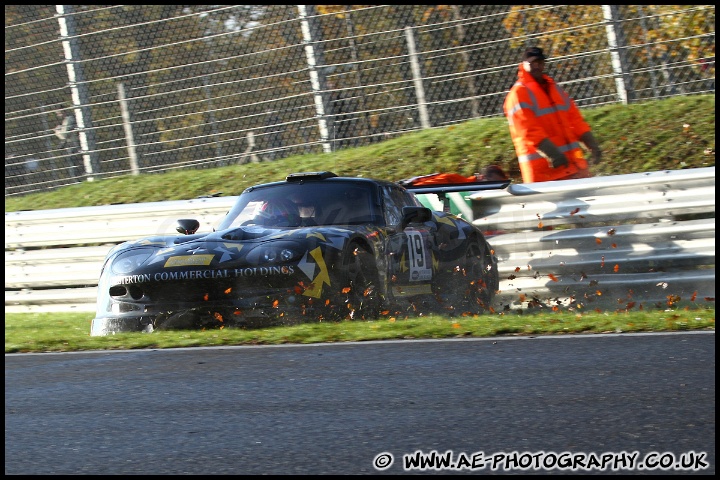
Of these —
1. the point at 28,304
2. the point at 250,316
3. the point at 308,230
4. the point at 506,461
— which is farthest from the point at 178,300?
the point at 506,461

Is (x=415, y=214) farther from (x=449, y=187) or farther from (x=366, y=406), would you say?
(x=366, y=406)

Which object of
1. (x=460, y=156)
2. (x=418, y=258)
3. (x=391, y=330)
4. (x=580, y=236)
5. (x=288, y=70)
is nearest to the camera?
(x=391, y=330)

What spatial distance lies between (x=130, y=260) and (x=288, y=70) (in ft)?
20.4

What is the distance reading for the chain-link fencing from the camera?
13.3m

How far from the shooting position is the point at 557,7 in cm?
1370

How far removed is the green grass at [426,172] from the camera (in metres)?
7.60

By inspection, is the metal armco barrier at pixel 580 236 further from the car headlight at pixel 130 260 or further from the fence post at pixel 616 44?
the fence post at pixel 616 44

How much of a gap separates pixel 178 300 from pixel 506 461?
4.76 m

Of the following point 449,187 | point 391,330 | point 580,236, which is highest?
point 449,187

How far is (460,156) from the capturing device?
13609 mm

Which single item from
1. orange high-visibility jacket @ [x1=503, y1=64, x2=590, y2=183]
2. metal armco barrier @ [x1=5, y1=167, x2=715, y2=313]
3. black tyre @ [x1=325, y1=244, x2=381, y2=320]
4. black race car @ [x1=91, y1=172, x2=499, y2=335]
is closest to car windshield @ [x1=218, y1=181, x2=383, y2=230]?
black race car @ [x1=91, y1=172, x2=499, y2=335]

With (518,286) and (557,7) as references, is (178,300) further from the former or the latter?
(557,7)

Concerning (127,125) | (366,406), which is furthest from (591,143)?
(127,125)

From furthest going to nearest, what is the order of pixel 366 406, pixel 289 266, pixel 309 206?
pixel 309 206
pixel 289 266
pixel 366 406
